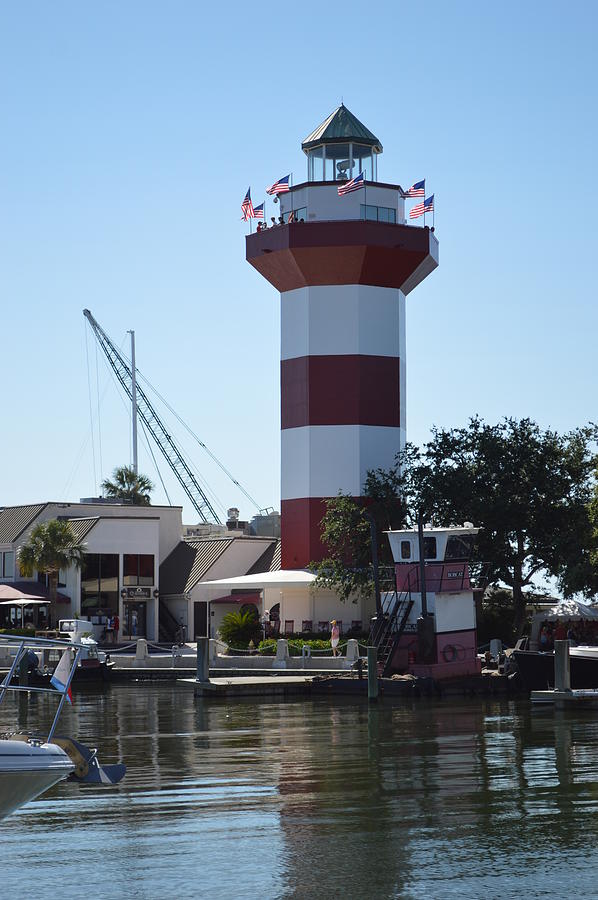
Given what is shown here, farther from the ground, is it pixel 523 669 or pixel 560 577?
pixel 560 577

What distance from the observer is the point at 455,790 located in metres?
23.0

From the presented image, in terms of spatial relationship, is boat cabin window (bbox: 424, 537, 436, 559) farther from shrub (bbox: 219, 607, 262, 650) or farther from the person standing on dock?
shrub (bbox: 219, 607, 262, 650)

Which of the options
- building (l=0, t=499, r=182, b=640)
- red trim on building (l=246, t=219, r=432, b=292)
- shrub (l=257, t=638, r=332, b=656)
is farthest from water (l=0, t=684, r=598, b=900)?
building (l=0, t=499, r=182, b=640)

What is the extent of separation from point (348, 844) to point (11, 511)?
59.2 m

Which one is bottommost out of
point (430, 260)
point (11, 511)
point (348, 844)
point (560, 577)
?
point (348, 844)

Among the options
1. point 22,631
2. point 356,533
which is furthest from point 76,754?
point 22,631

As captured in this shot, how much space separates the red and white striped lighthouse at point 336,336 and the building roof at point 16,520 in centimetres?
1910

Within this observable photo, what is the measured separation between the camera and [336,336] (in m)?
57.0

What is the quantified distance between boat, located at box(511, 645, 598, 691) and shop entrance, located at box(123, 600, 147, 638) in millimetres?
29726

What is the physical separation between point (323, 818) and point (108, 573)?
49692 millimetres

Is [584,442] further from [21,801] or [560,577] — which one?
[21,801]

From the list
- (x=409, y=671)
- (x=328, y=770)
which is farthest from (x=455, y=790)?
(x=409, y=671)

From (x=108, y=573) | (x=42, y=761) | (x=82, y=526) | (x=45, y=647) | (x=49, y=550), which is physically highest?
(x=82, y=526)

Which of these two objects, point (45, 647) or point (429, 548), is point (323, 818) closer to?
point (45, 647)
